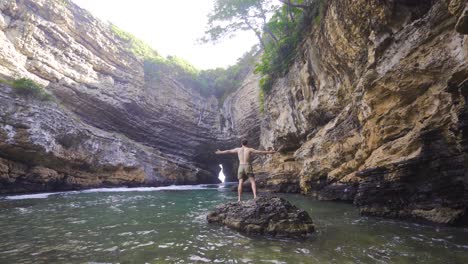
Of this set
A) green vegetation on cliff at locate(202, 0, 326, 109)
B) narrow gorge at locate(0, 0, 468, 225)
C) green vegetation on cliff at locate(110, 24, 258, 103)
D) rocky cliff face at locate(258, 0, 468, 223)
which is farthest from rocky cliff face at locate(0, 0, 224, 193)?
rocky cliff face at locate(258, 0, 468, 223)

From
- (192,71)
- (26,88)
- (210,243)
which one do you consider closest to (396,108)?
(210,243)

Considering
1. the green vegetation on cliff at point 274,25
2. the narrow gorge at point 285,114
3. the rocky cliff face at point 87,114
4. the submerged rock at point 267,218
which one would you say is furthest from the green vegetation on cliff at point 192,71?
the submerged rock at point 267,218

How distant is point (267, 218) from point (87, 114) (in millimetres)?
20548

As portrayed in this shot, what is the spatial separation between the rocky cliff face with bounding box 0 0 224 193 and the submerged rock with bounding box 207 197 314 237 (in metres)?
13.4

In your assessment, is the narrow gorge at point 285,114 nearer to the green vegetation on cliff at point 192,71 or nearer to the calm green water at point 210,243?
the green vegetation on cliff at point 192,71

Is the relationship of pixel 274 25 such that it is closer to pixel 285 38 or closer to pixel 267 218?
pixel 285 38

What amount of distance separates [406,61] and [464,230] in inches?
155

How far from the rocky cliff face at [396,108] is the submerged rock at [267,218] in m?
2.74

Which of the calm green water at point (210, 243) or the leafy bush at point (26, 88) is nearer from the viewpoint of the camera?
the calm green water at point (210, 243)

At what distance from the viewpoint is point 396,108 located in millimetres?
6906

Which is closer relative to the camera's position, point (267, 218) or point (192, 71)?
point (267, 218)

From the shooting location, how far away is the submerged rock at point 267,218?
15.7 feet

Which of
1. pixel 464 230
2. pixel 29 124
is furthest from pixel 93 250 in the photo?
pixel 29 124

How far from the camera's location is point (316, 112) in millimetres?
12812
